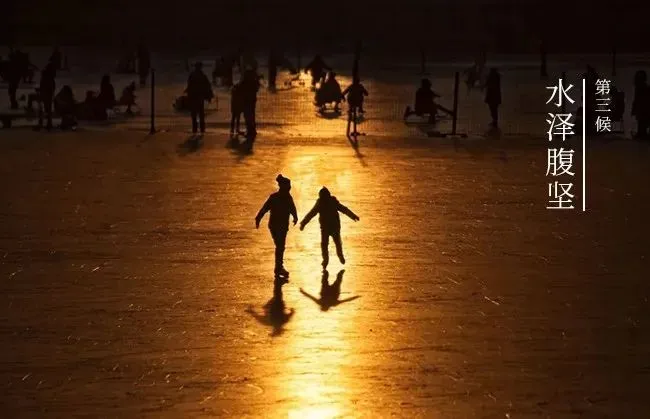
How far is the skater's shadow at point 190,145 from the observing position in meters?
28.6

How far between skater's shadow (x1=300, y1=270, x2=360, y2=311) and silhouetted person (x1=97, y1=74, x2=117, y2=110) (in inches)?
763

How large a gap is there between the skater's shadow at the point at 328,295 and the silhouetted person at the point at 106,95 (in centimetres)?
1938

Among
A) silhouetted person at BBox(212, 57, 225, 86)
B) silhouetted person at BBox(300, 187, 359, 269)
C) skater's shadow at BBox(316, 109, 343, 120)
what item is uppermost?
silhouetted person at BBox(212, 57, 225, 86)

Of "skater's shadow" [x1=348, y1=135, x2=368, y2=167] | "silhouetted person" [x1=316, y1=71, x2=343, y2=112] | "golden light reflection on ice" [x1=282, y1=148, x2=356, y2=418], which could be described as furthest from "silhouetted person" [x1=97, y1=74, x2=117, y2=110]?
"golden light reflection on ice" [x1=282, y1=148, x2=356, y2=418]

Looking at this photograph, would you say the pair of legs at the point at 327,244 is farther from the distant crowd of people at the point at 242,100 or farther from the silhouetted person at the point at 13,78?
the silhouetted person at the point at 13,78

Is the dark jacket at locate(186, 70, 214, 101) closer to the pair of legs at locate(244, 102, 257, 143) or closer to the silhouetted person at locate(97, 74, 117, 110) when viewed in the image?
the pair of legs at locate(244, 102, 257, 143)

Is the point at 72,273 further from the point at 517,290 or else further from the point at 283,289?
the point at 517,290

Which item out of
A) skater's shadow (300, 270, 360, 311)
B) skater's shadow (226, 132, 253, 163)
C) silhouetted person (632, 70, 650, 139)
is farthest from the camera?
silhouetted person (632, 70, 650, 139)

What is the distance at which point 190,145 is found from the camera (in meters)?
29.7

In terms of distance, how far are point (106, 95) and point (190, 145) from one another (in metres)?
6.46

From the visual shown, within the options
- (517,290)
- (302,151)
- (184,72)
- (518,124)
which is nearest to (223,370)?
(517,290)

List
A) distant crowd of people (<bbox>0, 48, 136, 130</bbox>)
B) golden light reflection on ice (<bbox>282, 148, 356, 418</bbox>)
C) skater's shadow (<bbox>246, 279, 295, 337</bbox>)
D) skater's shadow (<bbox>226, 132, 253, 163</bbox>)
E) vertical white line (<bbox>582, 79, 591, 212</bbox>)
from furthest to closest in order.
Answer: distant crowd of people (<bbox>0, 48, 136, 130</bbox>) < skater's shadow (<bbox>226, 132, 253, 163</bbox>) < vertical white line (<bbox>582, 79, 591, 212</bbox>) < skater's shadow (<bbox>246, 279, 295, 337</bbox>) < golden light reflection on ice (<bbox>282, 148, 356, 418</bbox>)

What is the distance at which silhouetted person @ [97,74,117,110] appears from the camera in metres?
34.9

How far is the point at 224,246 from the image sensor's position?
1833 cm
